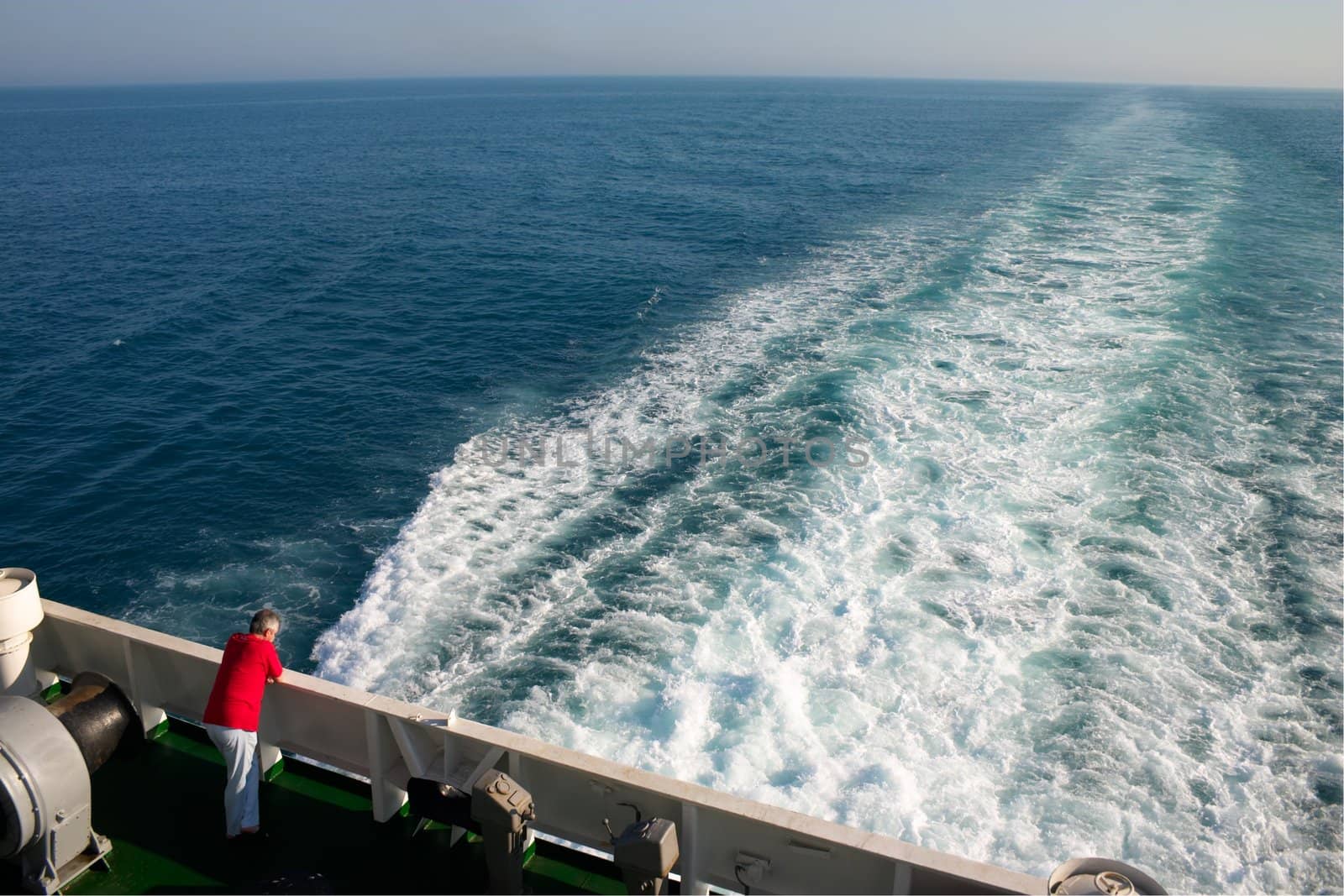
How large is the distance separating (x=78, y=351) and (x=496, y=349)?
34.7 feet

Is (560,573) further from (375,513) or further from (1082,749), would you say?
(1082,749)

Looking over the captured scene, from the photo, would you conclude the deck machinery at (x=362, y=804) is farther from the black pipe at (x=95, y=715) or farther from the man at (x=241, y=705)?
the man at (x=241, y=705)

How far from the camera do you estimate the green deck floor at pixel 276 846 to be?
5.14 metres

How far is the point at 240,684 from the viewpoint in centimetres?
516

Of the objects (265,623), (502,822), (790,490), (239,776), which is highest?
(265,623)

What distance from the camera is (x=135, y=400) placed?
64.1 ft

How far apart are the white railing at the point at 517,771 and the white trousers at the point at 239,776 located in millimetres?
435

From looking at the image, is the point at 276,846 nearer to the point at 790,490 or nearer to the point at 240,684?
the point at 240,684

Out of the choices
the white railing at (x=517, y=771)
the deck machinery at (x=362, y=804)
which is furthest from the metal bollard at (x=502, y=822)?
the white railing at (x=517, y=771)

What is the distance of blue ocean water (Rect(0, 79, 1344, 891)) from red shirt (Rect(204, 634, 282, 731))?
425 cm

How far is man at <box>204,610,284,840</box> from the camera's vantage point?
5105 mm

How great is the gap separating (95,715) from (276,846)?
4.77 feet

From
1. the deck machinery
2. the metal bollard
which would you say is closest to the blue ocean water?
the deck machinery

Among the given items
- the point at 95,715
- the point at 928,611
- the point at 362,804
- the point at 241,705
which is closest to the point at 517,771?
the point at 362,804
